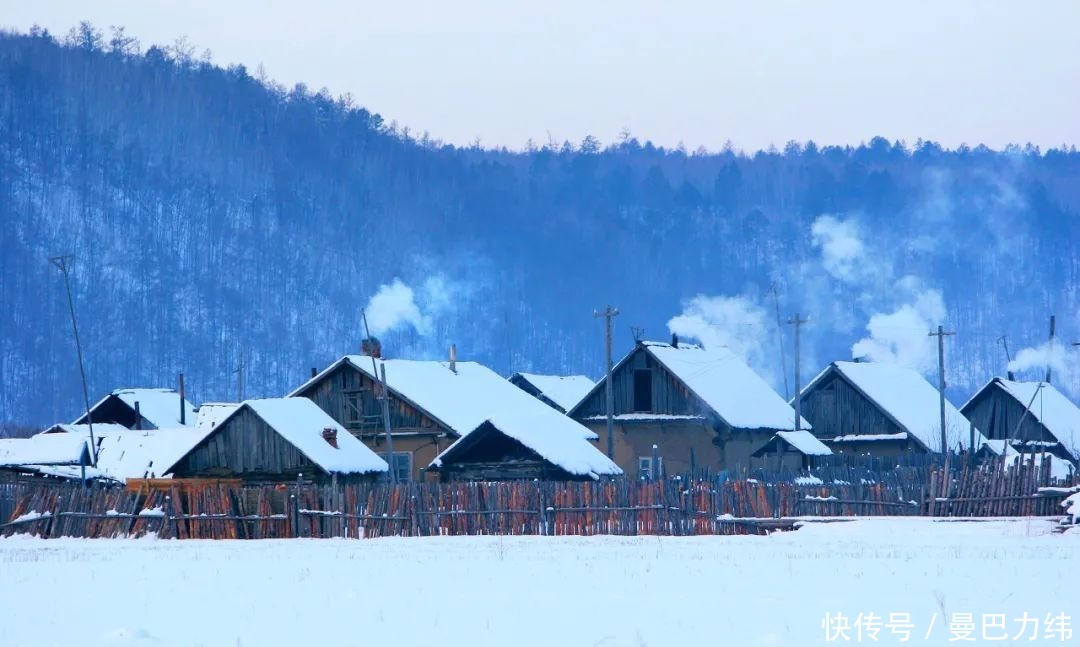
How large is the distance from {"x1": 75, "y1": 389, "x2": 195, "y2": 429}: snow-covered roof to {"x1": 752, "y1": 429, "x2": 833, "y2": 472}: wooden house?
28254mm

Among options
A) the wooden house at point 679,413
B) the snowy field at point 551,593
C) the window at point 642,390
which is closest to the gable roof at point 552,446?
the wooden house at point 679,413

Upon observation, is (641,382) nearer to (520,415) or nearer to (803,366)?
(520,415)

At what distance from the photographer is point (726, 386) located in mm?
61188

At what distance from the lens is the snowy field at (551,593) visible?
14.3m

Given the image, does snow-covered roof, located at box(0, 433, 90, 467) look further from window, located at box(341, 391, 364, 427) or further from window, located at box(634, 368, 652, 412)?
window, located at box(634, 368, 652, 412)

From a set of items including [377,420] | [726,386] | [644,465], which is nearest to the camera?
[377,420]

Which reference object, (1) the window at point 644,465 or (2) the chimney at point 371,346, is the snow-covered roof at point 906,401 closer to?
(1) the window at point 644,465

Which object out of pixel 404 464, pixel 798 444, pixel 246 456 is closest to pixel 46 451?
pixel 246 456

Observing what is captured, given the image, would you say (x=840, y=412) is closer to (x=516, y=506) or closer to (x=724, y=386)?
(x=724, y=386)

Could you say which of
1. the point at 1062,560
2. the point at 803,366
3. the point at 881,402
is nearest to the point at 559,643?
the point at 1062,560

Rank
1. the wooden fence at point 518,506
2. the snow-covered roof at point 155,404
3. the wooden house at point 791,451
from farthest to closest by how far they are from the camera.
→ 1. the snow-covered roof at point 155,404
2. the wooden house at point 791,451
3. the wooden fence at point 518,506

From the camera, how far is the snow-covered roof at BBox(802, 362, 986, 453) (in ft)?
210

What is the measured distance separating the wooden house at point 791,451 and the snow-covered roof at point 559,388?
709 inches

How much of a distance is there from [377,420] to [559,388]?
84.2ft
